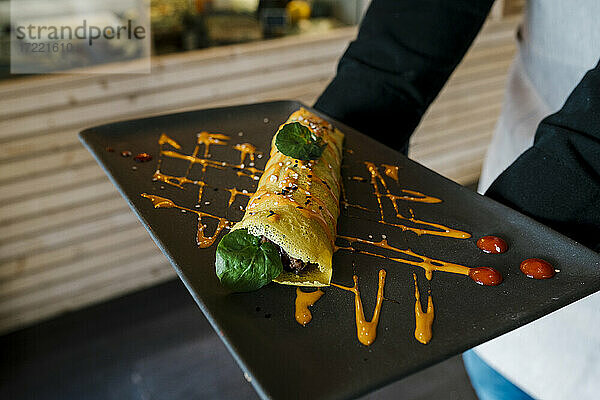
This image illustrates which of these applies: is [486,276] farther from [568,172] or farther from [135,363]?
[135,363]

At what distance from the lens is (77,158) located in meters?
2.52

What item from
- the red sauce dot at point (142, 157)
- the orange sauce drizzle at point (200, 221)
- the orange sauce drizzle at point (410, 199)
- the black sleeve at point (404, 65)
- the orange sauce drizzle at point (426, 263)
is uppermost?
the black sleeve at point (404, 65)

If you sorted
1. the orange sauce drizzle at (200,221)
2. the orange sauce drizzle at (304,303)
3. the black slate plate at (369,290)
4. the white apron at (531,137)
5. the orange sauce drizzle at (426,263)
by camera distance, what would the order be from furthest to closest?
the white apron at (531,137)
the orange sauce drizzle at (200,221)
the orange sauce drizzle at (426,263)
the orange sauce drizzle at (304,303)
the black slate plate at (369,290)

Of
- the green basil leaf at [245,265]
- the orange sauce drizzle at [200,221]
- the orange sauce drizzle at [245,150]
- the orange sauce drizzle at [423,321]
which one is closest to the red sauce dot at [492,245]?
the orange sauce drizzle at [423,321]

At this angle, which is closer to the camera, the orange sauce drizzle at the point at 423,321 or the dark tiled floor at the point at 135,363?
the orange sauce drizzle at the point at 423,321

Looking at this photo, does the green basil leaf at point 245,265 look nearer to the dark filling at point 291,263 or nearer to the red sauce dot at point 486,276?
the dark filling at point 291,263

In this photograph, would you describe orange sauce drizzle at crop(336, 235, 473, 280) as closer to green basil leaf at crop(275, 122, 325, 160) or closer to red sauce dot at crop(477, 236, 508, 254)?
red sauce dot at crop(477, 236, 508, 254)

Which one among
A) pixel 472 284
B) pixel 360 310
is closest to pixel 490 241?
pixel 472 284

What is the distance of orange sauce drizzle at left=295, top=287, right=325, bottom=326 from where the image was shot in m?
0.94

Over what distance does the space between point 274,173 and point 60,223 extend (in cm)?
162

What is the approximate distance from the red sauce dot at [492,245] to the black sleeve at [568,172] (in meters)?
0.10

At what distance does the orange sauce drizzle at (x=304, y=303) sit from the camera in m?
0.94

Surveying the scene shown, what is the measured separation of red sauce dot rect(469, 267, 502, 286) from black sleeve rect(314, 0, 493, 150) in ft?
2.03

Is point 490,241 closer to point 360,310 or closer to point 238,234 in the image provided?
point 360,310
